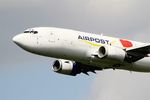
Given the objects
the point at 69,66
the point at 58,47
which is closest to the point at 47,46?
the point at 58,47

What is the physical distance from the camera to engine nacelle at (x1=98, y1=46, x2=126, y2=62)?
387ft

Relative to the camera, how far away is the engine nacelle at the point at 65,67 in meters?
126

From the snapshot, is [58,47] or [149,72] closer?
[58,47]

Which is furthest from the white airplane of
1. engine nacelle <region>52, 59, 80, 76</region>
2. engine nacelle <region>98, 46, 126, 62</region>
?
engine nacelle <region>52, 59, 80, 76</region>

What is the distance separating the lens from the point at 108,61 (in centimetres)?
11825

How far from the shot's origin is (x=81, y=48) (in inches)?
4688

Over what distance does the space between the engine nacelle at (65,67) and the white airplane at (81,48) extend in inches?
181

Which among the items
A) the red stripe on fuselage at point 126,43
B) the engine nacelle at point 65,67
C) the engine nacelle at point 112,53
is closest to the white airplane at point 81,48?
the engine nacelle at point 112,53

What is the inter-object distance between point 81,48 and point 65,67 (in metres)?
7.99

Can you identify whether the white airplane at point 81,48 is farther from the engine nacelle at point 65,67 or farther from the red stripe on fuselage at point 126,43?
the engine nacelle at point 65,67

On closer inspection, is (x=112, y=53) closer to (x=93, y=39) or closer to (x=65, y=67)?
(x=93, y=39)

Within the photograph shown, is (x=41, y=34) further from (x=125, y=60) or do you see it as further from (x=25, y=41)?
(x=125, y=60)

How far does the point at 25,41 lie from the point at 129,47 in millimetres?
13933

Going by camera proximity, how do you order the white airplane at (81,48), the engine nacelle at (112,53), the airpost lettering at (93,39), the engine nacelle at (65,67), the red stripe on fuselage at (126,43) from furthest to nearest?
the engine nacelle at (65,67) → the red stripe on fuselage at (126,43) → the airpost lettering at (93,39) → the white airplane at (81,48) → the engine nacelle at (112,53)
